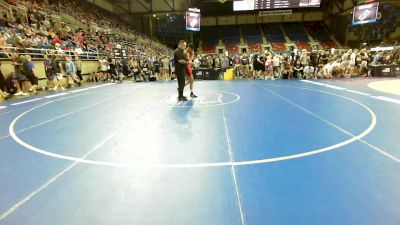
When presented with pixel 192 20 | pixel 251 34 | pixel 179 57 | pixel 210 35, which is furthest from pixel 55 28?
pixel 251 34

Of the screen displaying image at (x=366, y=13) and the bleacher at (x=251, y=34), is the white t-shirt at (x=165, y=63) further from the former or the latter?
the bleacher at (x=251, y=34)

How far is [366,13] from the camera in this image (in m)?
19.1

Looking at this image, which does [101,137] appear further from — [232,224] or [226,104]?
[226,104]

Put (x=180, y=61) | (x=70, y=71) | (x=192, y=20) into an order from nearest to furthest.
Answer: (x=180, y=61)
(x=70, y=71)
(x=192, y=20)

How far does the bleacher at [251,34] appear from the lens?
38.7 meters

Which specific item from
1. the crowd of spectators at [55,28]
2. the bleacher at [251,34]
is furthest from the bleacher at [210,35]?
the crowd of spectators at [55,28]

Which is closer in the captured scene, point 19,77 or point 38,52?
point 19,77

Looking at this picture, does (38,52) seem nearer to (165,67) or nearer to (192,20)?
(165,67)

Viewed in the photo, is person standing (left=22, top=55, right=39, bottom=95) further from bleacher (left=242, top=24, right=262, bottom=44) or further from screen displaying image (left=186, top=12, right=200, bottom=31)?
bleacher (left=242, top=24, right=262, bottom=44)

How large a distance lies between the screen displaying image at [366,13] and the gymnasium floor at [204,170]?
721 inches

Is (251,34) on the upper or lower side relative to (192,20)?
upper

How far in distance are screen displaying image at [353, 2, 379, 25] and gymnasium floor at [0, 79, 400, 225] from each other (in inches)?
721

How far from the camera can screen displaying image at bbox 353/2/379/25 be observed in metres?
18.6

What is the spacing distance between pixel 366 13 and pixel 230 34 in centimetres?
2333
